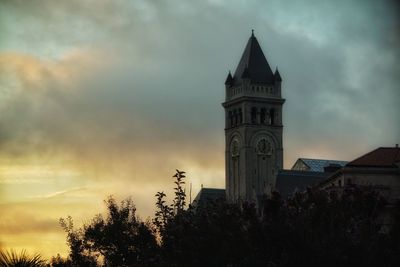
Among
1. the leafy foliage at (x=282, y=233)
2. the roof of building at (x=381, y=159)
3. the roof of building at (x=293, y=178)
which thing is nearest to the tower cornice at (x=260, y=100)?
the roof of building at (x=293, y=178)

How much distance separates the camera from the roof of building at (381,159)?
98.7m

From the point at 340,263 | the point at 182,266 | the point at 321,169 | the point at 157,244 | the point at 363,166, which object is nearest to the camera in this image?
the point at 340,263

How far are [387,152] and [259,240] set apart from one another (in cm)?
3720

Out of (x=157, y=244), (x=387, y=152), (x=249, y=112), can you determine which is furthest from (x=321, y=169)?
(x=157, y=244)

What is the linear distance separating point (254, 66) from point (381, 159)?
81665 millimetres

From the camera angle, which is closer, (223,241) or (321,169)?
(223,241)

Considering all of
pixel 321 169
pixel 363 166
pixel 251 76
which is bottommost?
pixel 363 166

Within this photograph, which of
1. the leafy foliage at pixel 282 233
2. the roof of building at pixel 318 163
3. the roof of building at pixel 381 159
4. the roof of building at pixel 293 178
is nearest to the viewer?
the leafy foliage at pixel 282 233

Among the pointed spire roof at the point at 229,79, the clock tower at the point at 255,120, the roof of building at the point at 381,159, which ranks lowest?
the roof of building at the point at 381,159

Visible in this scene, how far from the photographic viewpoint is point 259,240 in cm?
6631

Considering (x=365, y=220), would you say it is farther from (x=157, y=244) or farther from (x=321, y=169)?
(x=321, y=169)

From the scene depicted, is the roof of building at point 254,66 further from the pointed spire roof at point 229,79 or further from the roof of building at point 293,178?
the roof of building at point 293,178

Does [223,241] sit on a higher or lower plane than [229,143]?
lower

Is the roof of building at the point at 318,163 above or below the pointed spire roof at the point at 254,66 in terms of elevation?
below
